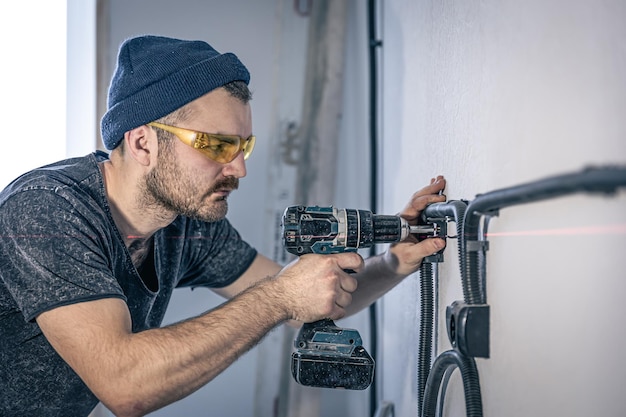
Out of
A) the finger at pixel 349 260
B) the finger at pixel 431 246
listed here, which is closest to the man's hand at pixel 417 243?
the finger at pixel 431 246

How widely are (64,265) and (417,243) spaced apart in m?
0.69

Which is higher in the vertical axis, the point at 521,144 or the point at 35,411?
the point at 521,144

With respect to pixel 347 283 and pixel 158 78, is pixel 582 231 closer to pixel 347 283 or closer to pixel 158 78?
pixel 347 283

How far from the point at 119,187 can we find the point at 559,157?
1050 mm

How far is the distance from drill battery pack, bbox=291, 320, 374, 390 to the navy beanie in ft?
1.86

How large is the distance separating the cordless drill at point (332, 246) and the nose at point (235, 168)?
0.20 meters

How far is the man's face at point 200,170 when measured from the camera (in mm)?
1303

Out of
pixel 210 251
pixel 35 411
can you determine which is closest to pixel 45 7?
pixel 210 251

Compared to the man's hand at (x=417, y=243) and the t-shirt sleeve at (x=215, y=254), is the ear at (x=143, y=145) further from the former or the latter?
the man's hand at (x=417, y=243)

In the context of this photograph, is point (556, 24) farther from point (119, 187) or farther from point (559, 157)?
point (119, 187)

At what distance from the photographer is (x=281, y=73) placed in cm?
225

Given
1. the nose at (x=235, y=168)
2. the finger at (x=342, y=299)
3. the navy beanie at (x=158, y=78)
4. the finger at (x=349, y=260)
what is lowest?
the finger at (x=342, y=299)

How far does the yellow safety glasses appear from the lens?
1.29 metres

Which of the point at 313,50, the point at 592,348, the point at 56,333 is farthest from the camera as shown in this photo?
the point at 313,50
